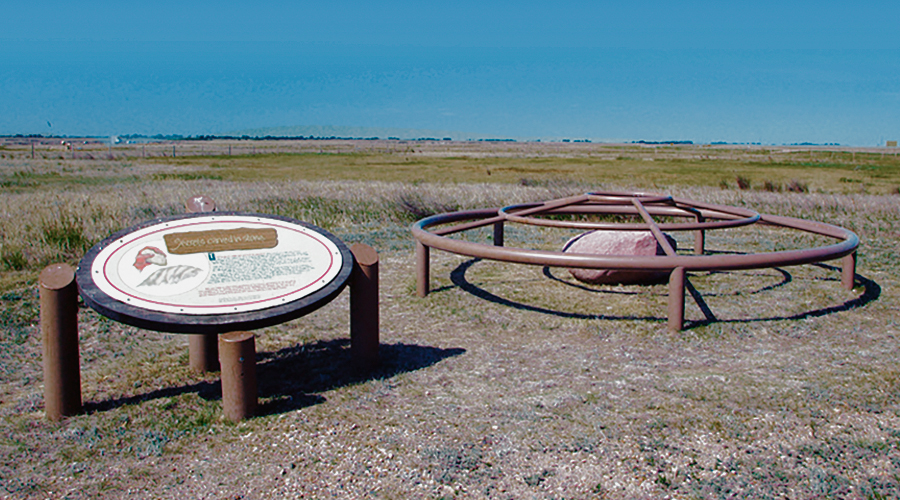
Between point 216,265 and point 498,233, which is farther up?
point 216,265

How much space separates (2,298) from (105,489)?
162 inches

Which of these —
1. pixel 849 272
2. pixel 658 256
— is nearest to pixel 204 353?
pixel 658 256

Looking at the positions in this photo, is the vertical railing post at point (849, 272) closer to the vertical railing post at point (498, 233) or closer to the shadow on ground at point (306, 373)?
the vertical railing post at point (498, 233)

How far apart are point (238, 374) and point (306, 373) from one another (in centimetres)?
91

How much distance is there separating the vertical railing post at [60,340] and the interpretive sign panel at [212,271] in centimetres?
10

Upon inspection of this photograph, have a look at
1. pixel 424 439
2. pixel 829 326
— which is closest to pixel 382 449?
pixel 424 439

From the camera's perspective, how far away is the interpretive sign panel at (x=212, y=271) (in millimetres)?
3232

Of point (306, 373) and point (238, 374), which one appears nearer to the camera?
point (238, 374)

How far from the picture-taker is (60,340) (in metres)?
3.34

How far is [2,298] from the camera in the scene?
Result: 19.3ft

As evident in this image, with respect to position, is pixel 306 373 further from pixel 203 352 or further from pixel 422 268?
pixel 422 268

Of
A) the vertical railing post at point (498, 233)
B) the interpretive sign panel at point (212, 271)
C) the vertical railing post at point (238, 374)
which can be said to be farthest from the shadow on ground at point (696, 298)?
the vertical railing post at point (238, 374)

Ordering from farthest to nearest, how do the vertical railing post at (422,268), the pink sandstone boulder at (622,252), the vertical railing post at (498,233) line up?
the vertical railing post at (498,233) < the pink sandstone boulder at (622,252) < the vertical railing post at (422,268)

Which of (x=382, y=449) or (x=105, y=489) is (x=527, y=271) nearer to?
(x=382, y=449)
